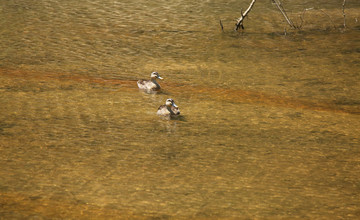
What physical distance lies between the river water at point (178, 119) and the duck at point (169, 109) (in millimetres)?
166

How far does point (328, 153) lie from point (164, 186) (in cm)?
233

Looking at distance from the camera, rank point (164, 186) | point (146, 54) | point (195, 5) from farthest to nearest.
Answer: point (195, 5), point (146, 54), point (164, 186)

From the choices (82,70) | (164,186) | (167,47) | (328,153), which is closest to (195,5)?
(167,47)

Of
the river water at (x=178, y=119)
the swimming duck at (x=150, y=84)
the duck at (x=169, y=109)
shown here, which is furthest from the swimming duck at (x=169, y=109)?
the swimming duck at (x=150, y=84)

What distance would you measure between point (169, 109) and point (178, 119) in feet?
0.81

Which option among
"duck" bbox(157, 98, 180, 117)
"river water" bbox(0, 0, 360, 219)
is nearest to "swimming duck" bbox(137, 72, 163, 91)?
"river water" bbox(0, 0, 360, 219)

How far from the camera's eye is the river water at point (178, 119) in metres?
6.28

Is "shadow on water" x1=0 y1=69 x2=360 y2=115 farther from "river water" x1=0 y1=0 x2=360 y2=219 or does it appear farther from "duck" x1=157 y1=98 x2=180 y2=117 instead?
"duck" x1=157 y1=98 x2=180 y2=117

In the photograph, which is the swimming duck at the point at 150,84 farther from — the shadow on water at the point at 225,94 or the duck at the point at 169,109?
the duck at the point at 169,109

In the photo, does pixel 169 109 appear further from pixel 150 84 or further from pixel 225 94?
pixel 225 94

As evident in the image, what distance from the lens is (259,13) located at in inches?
609

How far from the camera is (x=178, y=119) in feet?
28.4

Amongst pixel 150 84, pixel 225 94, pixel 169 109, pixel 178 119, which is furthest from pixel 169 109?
pixel 225 94

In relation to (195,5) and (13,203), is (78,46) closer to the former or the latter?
(195,5)
